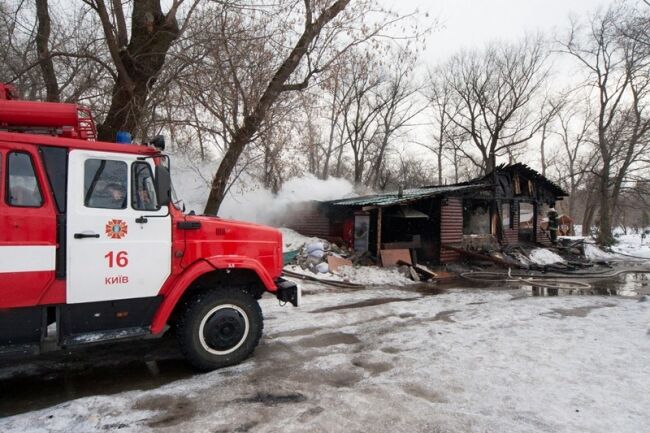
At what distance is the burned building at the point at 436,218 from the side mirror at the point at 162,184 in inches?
416

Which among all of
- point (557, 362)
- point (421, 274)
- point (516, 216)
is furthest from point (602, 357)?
point (516, 216)

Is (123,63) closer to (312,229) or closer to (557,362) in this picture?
(557,362)

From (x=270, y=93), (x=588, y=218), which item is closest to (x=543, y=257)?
(x=270, y=93)

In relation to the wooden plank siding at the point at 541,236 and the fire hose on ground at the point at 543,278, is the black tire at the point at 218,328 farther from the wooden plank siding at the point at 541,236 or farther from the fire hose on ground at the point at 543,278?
the wooden plank siding at the point at 541,236

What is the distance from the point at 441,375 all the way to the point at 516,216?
18.3 metres

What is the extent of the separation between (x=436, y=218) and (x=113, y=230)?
1426 cm

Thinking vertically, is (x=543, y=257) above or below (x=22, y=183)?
below

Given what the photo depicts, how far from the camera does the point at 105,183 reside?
173 inches

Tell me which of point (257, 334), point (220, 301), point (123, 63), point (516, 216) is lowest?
point (257, 334)

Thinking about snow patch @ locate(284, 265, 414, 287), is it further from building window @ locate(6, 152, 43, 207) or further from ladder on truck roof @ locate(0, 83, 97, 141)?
building window @ locate(6, 152, 43, 207)

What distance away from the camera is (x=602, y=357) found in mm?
5488

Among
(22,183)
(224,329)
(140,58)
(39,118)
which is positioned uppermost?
(140,58)

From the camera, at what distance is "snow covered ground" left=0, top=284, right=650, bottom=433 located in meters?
3.71

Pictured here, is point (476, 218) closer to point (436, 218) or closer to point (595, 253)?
point (436, 218)
